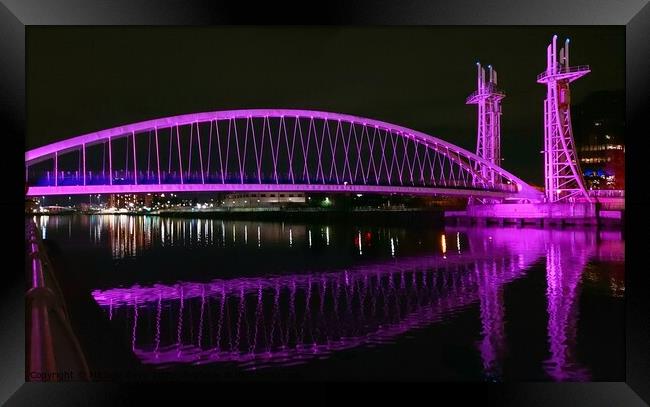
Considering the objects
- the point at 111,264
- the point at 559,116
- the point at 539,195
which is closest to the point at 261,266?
the point at 111,264

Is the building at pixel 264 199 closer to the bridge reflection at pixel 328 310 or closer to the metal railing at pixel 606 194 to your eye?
the metal railing at pixel 606 194

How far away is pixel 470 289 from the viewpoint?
1513 cm

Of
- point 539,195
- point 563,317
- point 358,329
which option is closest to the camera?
point 358,329

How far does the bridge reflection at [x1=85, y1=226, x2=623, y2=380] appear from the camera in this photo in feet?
28.9

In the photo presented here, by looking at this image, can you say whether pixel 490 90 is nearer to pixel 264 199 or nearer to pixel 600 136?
pixel 600 136

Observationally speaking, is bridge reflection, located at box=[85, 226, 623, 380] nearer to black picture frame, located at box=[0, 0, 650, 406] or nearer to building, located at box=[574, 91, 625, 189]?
black picture frame, located at box=[0, 0, 650, 406]

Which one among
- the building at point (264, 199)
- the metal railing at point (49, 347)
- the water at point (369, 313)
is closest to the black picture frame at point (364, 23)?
the metal railing at point (49, 347)

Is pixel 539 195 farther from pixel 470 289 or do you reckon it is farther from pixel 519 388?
pixel 519 388

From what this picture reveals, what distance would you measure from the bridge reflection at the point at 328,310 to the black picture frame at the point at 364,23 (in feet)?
2.84

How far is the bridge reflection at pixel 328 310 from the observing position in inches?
347

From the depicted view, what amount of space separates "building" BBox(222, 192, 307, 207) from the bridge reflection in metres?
67.2

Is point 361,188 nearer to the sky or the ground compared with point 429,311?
nearer to the sky

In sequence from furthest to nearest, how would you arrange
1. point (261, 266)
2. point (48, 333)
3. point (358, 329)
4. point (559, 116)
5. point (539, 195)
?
point (539, 195), point (559, 116), point (261, 266), point (358, 329), point (48, 333)

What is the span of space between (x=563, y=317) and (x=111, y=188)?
1912 centimetres
